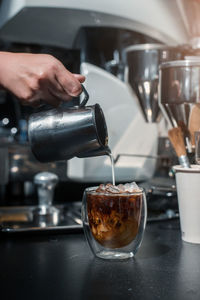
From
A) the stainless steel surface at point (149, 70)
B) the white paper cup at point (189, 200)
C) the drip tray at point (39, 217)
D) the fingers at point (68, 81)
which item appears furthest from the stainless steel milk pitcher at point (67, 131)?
the stainless steel surface at point (149, 70)

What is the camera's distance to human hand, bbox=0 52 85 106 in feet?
2.34

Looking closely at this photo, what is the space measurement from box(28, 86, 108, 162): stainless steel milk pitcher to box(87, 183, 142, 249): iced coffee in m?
0.11

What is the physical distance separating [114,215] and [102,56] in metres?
0.98

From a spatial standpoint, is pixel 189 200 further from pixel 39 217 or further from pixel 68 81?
pixel 39 217

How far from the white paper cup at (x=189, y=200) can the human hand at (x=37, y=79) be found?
24 cm

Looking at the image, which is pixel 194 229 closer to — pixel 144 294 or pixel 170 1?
pixel 144 294

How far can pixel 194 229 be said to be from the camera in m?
0.73

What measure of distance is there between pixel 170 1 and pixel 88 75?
365 mm

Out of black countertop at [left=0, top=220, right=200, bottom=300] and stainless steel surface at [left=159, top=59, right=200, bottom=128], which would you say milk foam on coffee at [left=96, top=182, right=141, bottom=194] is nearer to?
black countertop at [left=0, top=220, right=200, bottom=300]

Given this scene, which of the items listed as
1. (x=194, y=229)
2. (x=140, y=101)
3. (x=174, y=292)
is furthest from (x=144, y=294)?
(x=140, y=101)

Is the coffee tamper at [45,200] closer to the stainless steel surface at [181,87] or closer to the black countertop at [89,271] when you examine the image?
the black countertop at [89,271]

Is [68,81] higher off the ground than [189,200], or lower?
higher

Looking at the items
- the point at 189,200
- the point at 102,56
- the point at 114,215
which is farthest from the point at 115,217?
the point at 102,56

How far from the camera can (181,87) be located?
34.2 inches
